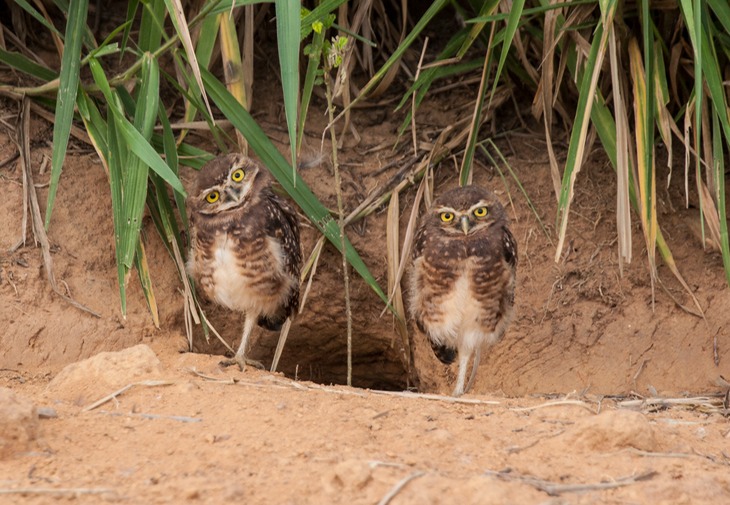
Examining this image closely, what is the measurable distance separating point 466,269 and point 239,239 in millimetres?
1149

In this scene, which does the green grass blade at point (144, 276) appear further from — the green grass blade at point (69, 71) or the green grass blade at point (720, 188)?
the green grass blade at point (720, 188)

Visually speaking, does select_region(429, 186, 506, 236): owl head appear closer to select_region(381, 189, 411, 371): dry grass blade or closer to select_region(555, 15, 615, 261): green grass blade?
select_region(381, 189, 411, 371): dry grass blade

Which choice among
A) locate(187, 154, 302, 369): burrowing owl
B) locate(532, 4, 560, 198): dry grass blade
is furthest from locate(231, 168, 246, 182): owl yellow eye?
locate(532, 4, 560, 198): dry grass blade

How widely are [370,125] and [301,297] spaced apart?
3.81ft

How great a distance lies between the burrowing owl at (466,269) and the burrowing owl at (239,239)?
743 mm

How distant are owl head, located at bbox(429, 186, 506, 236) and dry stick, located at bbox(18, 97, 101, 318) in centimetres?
183

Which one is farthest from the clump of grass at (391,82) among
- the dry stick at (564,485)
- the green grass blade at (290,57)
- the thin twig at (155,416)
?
the dry stick at (564,485)

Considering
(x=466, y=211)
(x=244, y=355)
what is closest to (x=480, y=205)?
(x=466, y=211)

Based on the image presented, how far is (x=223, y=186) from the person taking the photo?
4.92 metres

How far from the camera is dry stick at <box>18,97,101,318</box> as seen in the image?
490cm

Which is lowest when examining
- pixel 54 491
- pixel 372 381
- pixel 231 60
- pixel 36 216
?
Answer: pixel 372 381

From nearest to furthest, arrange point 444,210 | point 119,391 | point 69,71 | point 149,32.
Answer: point 119,391 < point 69,71 < point 149,32 < point 444,210

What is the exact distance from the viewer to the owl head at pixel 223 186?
4938mm

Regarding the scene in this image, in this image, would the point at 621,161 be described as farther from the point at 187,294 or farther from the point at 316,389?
the point at 187,294
